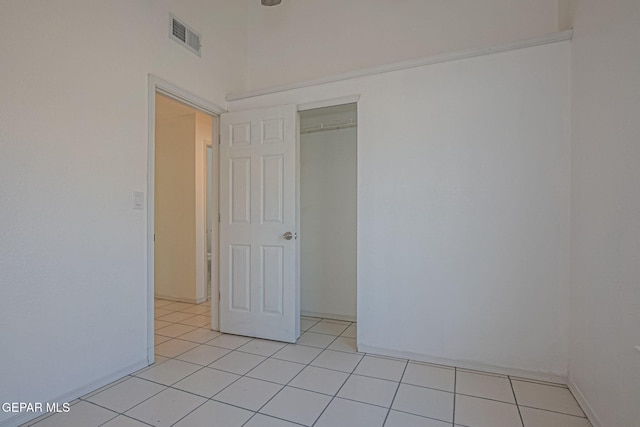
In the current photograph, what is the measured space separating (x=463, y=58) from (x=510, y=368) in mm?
2242

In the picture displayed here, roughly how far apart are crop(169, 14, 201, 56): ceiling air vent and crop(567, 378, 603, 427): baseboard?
12.2ft

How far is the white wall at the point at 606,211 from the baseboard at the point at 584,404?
0.03 feet

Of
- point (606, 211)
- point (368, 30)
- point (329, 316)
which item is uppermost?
point (368, 30)

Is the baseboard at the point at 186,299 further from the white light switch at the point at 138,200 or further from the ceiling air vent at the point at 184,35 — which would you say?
the ceiling air vent at the point at 184,35

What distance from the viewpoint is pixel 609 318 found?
61.1 inches

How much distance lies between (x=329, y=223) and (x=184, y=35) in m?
2.26

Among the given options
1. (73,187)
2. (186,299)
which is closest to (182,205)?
(186,299)

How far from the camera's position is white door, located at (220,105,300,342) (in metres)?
2.82

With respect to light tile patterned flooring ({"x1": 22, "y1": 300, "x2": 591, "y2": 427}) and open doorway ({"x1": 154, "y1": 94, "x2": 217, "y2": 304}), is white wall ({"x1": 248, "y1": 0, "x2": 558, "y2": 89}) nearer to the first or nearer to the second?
open doorway ({"x1": 154, "y1": 94, "x2": 217, "y2": 304})

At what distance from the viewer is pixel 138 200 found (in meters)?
2.30

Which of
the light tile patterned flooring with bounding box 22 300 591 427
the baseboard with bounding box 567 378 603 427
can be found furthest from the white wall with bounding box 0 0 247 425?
the baseboard with bounding box 567 378 603 427

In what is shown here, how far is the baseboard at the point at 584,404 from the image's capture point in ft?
5.35

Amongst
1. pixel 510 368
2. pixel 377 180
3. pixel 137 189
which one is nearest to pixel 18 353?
pixel 137 189

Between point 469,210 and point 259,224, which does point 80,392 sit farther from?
point 469,210
